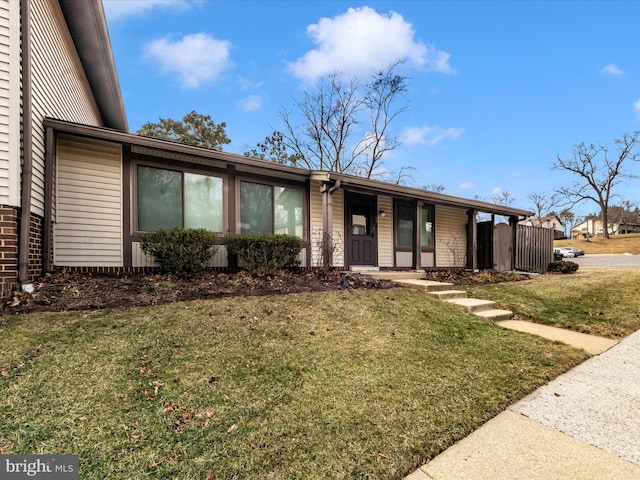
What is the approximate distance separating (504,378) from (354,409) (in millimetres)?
1666

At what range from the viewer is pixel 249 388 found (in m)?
2.66

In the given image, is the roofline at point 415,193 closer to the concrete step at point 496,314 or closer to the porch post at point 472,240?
the porch post at point 472,240

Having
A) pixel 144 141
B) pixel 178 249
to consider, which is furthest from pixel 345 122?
pixel 178 249

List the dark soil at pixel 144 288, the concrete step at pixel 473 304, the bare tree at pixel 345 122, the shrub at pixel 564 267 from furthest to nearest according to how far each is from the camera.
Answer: the bare tree at pixel 345 122 → the shrub at pixel 564 267 → the concrete step at pixel 473 304 → the dark soil at pixel 144 288

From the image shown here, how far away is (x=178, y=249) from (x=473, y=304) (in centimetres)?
540

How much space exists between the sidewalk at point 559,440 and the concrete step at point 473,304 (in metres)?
2.39

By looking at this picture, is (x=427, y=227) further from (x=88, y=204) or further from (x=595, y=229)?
(x=595, y=229)

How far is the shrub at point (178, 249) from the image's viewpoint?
235 inches

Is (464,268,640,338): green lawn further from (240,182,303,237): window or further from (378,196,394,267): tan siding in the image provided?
(240,182,303,237): window

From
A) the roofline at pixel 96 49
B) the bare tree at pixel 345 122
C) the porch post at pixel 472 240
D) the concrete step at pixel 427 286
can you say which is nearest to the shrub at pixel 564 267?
the porch post at pixel 472 240

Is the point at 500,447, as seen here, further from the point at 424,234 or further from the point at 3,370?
the point at 424,234

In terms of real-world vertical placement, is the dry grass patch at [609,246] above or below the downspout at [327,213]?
below

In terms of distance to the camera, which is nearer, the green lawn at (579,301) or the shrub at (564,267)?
the green lawn at (579,301)

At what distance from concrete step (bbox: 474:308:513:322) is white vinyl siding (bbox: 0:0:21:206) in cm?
704
